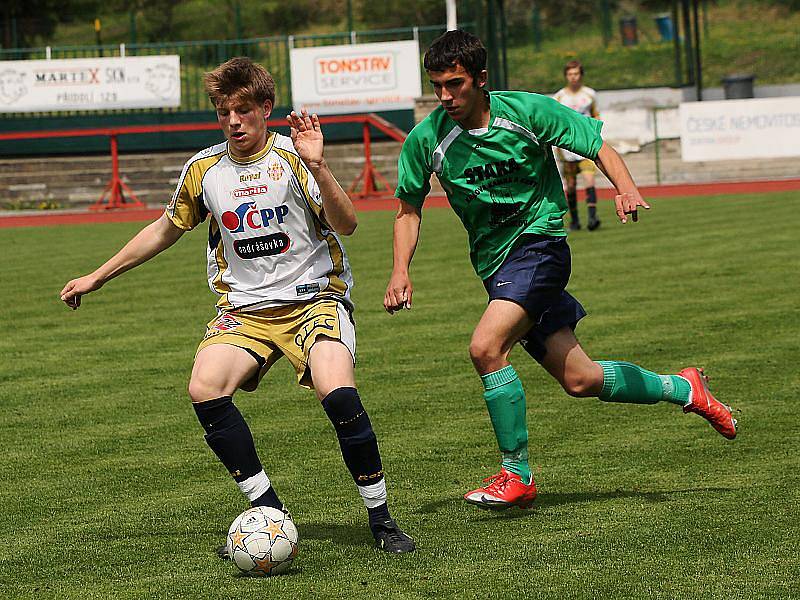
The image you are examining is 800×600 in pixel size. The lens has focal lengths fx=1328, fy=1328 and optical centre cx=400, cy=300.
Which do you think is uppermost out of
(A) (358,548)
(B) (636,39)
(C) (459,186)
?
(B) (636,39)

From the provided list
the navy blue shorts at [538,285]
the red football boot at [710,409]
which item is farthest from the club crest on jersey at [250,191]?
the red football boot at [710,409]

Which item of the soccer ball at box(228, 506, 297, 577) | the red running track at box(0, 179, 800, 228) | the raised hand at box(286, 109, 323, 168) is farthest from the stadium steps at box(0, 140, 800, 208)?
the soccer ball at box(228, 506, 297, 577)

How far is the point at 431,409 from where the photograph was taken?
7461mm

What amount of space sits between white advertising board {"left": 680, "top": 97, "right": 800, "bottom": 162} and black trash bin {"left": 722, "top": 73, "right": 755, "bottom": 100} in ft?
23.6

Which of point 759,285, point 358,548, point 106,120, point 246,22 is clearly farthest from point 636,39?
point 358,548

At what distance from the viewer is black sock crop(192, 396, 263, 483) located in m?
4.89

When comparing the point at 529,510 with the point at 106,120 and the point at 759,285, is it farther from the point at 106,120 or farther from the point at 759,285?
the point at 106,120

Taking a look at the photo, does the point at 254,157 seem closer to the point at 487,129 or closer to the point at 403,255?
the point at 403,255

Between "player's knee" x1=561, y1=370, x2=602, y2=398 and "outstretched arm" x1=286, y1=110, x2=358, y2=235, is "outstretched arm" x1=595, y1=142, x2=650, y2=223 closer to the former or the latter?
"player's knee" x1=561, y1=370, x2=602, y2=398

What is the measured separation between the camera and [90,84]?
29.4m

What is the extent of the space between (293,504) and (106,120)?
2626 centimetres

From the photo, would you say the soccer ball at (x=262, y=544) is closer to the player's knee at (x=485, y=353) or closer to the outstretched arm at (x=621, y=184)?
the player's knee at (x=485, y=353)

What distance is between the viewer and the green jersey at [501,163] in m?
5.48

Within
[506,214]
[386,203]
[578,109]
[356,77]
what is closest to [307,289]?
[506,214]
